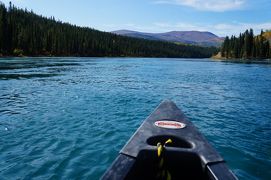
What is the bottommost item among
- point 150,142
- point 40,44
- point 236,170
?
point 236,170

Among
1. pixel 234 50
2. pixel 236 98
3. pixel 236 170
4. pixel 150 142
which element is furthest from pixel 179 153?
pixel 234 50

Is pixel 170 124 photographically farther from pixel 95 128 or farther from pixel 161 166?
pixel 95 128

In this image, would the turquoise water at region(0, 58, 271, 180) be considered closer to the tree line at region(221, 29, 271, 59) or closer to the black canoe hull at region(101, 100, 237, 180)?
the black canoe hull at region(101, 100, 237, 180)

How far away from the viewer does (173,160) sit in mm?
6227

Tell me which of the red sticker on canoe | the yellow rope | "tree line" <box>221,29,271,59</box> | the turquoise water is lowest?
the turquoise water

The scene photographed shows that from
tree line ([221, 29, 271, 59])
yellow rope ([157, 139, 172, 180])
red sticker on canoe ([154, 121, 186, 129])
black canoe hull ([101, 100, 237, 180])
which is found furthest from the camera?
tree line ([221, 29, 271, 59])

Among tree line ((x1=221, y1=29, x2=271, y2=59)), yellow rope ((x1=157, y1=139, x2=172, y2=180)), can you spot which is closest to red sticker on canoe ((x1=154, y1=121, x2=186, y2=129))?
yellow rope ((x1=157, y1=139, x2=172, y2=180))

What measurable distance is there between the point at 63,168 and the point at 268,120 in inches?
485

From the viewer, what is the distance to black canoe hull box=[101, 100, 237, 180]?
5.42 m

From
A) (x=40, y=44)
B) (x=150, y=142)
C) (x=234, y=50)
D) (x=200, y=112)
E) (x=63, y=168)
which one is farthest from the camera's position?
(x=234, y=50)

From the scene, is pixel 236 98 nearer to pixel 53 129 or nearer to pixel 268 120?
pixel 268 120

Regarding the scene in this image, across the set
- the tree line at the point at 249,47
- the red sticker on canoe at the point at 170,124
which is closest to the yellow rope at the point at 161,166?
the red sticker on canoe at the point at 170,124

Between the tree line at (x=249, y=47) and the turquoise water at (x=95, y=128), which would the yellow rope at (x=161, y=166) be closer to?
the turquoise water at (x=95, y=128)

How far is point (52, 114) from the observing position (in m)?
16.6
